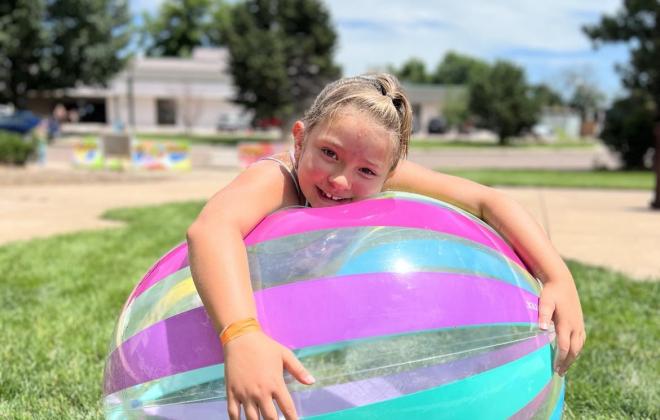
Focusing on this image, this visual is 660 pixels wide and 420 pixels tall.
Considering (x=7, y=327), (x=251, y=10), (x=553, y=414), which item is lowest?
(x=7, y=327)

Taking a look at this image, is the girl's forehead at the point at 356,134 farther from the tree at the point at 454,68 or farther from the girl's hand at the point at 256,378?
the tree at the point at 454,68

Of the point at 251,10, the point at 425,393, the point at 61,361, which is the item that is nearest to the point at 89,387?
the point at 61,361

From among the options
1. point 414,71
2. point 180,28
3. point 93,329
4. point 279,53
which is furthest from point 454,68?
point 93,329

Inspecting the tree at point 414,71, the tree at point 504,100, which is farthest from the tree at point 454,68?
the tree at point 504,100

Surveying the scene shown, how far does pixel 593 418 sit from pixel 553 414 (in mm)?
902

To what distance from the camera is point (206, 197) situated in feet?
38.4

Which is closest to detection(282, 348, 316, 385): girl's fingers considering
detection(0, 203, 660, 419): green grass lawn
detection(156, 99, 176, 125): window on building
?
detection(0, 203, 660, 419): green grass lawn

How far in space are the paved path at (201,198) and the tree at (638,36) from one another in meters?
8.38

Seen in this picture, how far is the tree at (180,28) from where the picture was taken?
250 ft

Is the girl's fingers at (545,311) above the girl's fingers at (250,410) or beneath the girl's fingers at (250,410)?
above

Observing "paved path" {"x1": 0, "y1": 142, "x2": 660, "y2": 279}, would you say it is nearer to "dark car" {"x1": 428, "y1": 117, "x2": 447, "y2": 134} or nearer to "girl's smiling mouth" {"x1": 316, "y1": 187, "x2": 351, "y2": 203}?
"girl's smiling mouth" {"x1": 316, "y1": 187, "x2": 351, "y2": 203}

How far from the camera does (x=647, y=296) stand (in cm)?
493

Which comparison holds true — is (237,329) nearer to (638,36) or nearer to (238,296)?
(238,296)

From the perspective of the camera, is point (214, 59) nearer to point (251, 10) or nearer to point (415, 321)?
point (251, 10)
